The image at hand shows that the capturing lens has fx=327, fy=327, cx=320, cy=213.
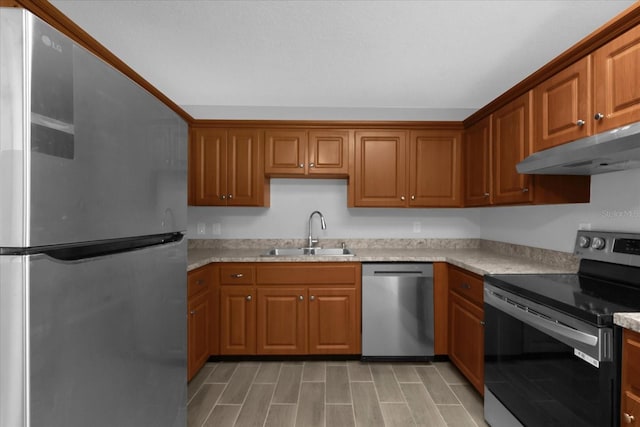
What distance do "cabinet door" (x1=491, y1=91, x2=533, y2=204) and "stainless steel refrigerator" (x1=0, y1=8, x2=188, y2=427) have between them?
214 cm

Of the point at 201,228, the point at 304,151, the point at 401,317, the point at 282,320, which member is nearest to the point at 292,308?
the point at 282,320

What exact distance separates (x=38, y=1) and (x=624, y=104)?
2538 millimetres

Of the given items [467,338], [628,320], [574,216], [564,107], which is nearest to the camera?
[628,320]

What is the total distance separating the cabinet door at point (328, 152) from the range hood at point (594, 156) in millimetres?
1531

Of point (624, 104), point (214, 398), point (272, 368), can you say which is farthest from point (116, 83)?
point (272, 368)

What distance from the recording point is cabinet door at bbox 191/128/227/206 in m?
3.10

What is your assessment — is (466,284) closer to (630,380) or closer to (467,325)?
(467,325)

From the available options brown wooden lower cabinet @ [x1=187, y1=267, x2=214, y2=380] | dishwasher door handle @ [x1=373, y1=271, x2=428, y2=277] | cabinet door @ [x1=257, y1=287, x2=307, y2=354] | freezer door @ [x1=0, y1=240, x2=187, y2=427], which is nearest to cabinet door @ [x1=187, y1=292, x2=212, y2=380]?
brown wooden lower cabinet @ [x1=187, y1=267, x2=214, y2=380]

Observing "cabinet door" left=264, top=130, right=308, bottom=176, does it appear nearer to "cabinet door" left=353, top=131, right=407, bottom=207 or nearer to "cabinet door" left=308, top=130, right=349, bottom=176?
"cabinet door" left=308, top=130, right=349, bottom=176

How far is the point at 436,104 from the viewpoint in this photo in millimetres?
3408

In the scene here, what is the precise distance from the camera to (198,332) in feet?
8.24

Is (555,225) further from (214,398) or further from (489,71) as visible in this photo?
(214,398)

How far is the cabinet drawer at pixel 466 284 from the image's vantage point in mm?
2223

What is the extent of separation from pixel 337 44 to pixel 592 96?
1471 millimetres
